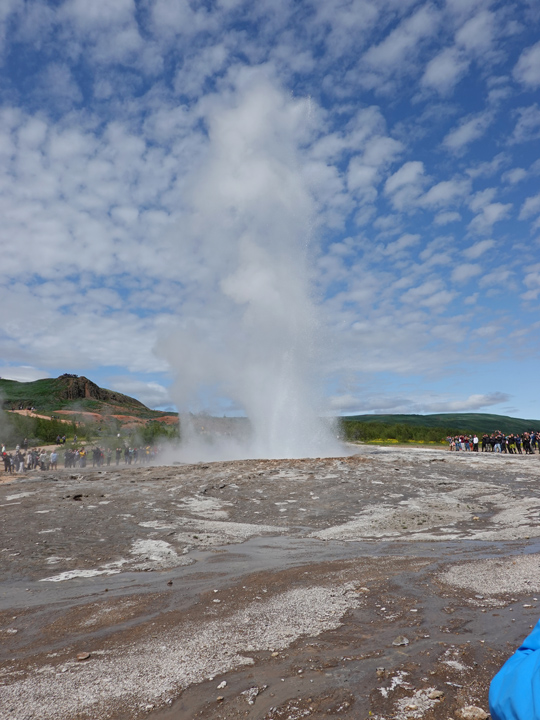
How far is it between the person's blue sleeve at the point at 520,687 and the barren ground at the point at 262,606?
155 cm

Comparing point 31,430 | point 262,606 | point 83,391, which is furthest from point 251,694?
point 83,391

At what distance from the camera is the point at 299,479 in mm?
19234

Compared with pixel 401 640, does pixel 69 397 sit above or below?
above

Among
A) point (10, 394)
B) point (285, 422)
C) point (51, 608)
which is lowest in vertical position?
point (51, 608)

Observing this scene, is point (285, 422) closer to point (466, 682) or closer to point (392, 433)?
point (466, 682)

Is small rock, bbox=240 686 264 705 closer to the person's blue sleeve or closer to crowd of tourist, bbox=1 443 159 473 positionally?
the person's blue sleeve

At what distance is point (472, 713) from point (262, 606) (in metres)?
3.39

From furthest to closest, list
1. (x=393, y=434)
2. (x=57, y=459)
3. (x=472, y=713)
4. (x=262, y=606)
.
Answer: (x=393, y=434), (x=57, y=459), (x=262, y=606), (x=472, y=713)

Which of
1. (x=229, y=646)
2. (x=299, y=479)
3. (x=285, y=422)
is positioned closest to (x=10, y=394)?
(x=285, y=422)

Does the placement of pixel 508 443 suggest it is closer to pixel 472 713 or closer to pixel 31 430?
pixel 472 713

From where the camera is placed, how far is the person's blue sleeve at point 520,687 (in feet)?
6.85

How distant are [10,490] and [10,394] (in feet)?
482

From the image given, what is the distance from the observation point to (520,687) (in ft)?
7.20

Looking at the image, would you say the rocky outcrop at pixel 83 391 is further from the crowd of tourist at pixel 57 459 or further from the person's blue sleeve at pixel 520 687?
the person's blue sleeve at pixel 520 687
